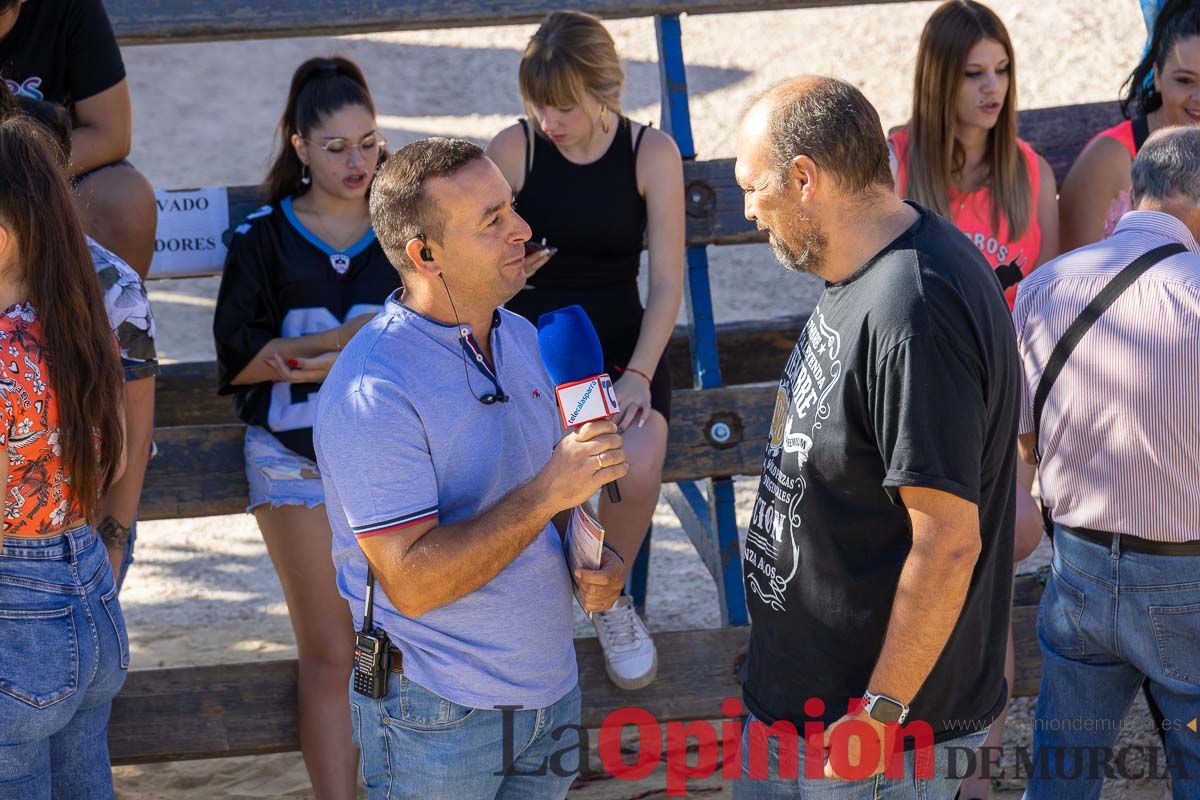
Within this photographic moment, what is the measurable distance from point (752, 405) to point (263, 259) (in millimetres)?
1662

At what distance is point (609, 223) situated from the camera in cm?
383

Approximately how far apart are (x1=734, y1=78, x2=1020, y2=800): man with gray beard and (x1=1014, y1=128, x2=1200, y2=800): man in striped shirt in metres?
0.60

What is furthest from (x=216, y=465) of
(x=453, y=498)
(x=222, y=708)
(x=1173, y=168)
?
(x=1173, y=168)

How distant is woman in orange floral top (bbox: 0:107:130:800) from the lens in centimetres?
248

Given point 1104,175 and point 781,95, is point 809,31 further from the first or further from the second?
point 781,95

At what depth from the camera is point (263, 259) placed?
146 inches

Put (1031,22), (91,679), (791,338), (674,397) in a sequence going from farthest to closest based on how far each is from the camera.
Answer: (1031,22)
(791,338)
(674,397)
(91,679)

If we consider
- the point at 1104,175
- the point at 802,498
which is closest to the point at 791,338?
the point at 1104,175

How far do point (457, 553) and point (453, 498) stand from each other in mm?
172

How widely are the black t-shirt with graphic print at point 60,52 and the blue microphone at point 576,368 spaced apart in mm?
2037

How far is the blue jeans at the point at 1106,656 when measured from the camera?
2.86 meters

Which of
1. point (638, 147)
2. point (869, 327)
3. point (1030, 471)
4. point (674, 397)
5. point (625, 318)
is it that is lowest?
point (1030, 471)

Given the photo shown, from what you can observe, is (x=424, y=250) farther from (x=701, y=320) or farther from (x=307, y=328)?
(x=701, y=320)

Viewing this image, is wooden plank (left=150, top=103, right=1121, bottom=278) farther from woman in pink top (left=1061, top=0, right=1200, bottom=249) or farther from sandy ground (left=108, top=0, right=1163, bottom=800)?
sandy ground (left=108, top=0, right=1163, bottom=800)
